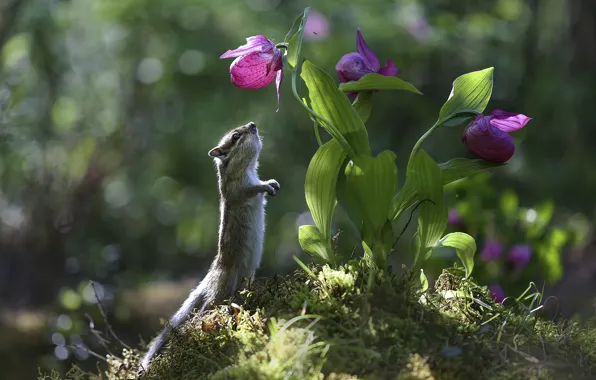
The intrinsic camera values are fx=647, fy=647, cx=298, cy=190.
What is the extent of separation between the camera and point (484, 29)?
24.8ft

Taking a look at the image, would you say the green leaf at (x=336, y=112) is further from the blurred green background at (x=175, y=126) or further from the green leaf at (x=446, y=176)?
the blurred green background at (x=175, y=126)

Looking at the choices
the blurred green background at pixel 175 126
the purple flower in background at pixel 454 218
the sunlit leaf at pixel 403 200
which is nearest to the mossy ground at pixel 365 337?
the sunlit leaf at pixel 403 200

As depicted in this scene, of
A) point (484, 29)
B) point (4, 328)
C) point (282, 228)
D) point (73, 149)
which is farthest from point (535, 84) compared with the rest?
point (4, 328)

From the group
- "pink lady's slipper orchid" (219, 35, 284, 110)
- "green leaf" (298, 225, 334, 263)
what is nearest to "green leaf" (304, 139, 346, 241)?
"green leaf" (298, 225, 334, 263)

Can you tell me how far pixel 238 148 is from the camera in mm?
2527

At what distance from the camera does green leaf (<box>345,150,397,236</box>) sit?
1.77 metres

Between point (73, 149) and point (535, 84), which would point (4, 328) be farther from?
point (535, 84)

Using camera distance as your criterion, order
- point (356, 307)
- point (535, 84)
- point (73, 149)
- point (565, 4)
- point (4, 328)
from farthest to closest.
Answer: point (565, 4) < point (535, 84) < point (73, 149) < point (4, 328) < point (356, 307)

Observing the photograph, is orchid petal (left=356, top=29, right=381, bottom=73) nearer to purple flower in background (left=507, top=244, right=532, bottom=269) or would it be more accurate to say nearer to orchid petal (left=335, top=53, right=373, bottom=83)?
orchid petal (left=335, top=53, right=373, bottom=83)

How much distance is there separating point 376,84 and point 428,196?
370 mm

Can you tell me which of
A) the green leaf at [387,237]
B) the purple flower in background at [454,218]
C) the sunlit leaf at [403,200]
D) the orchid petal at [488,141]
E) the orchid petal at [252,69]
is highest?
the orchid petal at [252,69]

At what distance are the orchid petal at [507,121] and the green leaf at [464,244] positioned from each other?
13.4 inches

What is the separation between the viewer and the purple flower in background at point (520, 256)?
362cm

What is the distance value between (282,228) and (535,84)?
11.2 ft
